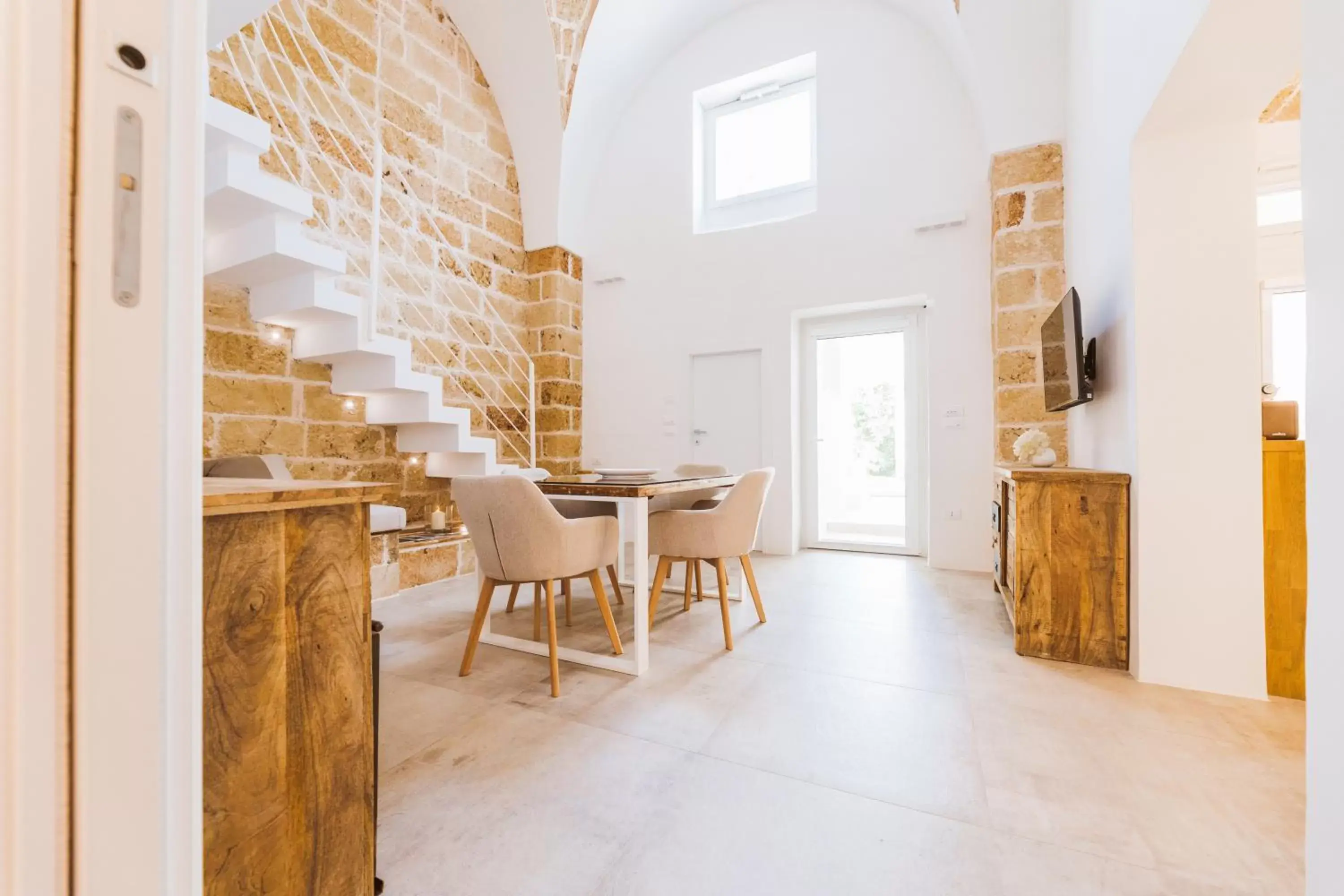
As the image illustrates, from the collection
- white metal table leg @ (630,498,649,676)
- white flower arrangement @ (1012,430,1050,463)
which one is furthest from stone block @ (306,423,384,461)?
white flower arrangement @ (1012,430,1050,463)

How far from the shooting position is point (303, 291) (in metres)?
3.08

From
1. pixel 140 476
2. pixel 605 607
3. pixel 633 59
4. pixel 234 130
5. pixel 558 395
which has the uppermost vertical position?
pixel 633 59

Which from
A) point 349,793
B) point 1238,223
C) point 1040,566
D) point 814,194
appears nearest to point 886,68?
point 814,194

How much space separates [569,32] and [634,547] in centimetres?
475

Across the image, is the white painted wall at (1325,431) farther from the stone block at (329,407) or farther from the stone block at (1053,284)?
the stone block at (329,407)

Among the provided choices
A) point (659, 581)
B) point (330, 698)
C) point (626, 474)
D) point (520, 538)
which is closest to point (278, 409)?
point (626, 474)

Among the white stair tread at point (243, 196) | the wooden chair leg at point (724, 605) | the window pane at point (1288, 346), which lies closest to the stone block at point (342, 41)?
the white stair tread at point (243, 196)

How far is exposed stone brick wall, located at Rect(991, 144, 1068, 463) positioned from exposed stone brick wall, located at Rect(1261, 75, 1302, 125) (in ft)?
3.47

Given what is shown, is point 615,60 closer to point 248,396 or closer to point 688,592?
point 248,396

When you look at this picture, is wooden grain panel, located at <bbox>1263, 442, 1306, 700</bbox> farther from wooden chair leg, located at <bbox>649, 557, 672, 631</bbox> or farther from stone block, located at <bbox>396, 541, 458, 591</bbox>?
stone block, located at <bbox>396, 541, 458, 591</bbox>

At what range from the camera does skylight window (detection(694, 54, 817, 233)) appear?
16.1 ft

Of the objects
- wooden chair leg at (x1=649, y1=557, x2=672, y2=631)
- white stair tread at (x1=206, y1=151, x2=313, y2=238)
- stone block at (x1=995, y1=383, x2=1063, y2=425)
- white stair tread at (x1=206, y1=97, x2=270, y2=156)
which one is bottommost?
wooden chair leg at (x1=649, y1=557, x2=672, y2=631)

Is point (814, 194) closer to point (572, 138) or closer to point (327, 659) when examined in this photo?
point (572, 138)

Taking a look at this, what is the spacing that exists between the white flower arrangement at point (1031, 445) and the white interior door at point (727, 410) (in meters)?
2.16
